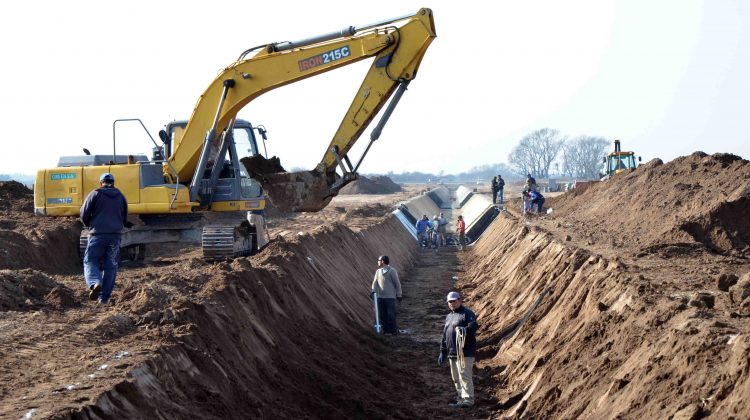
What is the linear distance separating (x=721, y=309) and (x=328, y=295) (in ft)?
25.5

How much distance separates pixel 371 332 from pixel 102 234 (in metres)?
5.94

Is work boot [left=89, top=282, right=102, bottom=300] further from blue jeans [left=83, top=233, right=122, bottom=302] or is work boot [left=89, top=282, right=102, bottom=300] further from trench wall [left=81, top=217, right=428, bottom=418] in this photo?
trench wall [left=81, top=217, right=428, bottom=418]

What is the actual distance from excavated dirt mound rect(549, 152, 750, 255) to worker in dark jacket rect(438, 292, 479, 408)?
233 inches

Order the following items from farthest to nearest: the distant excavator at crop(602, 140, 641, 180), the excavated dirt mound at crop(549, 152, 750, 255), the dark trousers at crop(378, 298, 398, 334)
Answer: the distant excavator at crop(602, 140, 641, 180) → the excavated dirt mound at crop(549, 152, 750, 255) → the dark trousers at crop(378, 298, 398, 334)

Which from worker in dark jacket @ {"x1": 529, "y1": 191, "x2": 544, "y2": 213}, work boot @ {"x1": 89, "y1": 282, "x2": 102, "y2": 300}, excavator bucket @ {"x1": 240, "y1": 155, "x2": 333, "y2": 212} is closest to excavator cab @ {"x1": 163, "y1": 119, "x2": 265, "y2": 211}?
excavator bucket @ {"x1": 240, "y1": 155, "x2": 333, "y2": 212}

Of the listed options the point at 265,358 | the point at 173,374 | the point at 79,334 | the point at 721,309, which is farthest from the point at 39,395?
the point at 721,309

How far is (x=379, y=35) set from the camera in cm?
1515

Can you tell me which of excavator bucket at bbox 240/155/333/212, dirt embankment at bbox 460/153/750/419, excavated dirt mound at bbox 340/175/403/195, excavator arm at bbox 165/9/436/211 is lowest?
excavated dirt mound at bbox 340/175/403/195

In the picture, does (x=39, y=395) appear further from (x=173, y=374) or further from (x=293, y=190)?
(x=293, y=190)

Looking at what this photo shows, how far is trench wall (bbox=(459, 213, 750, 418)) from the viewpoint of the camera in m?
7.37

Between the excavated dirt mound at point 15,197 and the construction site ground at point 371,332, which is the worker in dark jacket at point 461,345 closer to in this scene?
the construction site ground at point 371,332

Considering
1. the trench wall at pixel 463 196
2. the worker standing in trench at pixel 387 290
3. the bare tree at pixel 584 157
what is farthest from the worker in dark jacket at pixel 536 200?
the bare tree at pixel 584 157

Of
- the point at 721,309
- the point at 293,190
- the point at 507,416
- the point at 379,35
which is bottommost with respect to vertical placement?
the point at 507,416

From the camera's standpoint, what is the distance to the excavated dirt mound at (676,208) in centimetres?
1693
